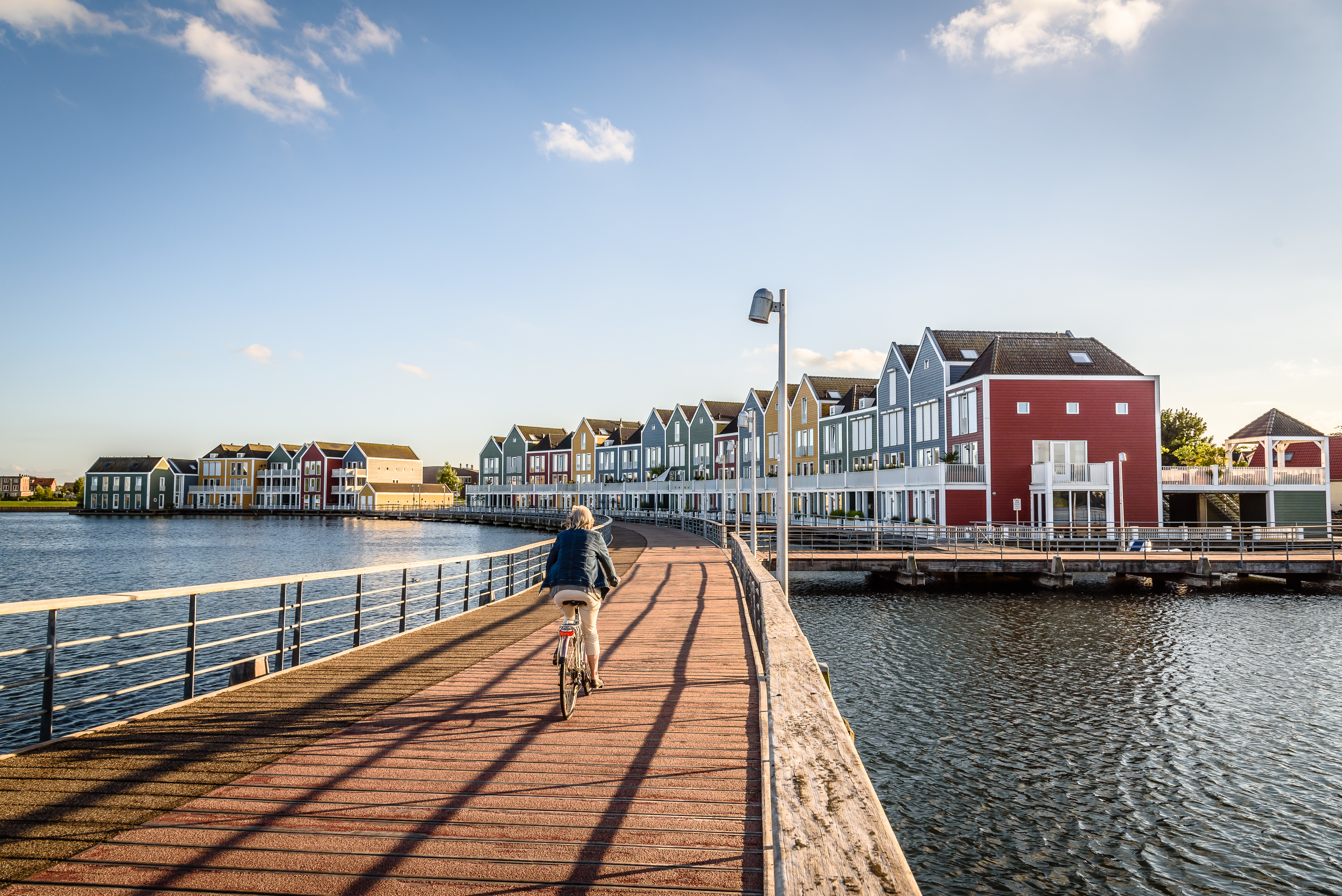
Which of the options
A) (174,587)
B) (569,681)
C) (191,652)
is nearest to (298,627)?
(191,652)

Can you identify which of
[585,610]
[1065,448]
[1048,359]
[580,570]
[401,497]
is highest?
[1048,359]

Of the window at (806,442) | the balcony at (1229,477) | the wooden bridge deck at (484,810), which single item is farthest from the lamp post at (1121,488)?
the wooden bridge deck at (484,810)

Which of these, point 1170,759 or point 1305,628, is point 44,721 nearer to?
point 1170,759

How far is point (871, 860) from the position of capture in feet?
9.59

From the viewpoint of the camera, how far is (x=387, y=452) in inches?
5236

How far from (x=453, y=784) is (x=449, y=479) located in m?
149

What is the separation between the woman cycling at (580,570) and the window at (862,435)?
47.8 meters

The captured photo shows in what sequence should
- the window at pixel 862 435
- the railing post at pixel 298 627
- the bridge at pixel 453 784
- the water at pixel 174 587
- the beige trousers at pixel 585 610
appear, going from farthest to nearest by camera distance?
the window at pixel 862 435
the water at pixel 174 587
the railing post at pixel 298 627
the beige trousers at pixel 585 610
the bridge at pixel 453 784

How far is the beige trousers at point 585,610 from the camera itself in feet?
24.2

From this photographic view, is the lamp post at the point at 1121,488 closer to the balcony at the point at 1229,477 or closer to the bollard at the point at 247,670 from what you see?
the balcony at the point at 1229,477

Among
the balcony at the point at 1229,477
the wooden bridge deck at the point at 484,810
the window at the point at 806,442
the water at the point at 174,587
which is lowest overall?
the water at the point at 174,587

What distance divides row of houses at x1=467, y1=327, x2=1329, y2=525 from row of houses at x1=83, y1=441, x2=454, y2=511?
85.4m

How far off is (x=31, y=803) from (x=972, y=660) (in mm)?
16255

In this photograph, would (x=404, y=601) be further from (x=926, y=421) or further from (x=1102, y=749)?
(x=926, y=421)
